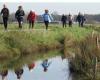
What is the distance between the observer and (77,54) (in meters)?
26.9

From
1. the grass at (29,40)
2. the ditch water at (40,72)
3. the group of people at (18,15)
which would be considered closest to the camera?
the ditch water at (40,72)

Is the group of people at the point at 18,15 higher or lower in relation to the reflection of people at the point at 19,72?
higher

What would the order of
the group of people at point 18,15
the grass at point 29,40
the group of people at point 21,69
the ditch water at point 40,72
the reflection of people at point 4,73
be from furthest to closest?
the group of people at point 18,15 → the grass at point 29,40 → the group of people at point 21,69 → the reflection of people at point 4,73 → the ditch water at point 40,72

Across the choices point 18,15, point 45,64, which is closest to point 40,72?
point 45,64

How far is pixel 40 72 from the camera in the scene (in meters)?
29.4

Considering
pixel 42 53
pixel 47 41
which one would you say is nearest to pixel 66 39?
pixel 47 41

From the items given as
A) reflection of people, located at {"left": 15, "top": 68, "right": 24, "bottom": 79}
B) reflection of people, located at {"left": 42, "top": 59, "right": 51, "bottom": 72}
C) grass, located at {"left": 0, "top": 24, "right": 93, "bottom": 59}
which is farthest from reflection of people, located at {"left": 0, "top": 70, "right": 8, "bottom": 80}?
grass, located at {"left": 0, "top": 24, "right": 93, "bottom": 59}

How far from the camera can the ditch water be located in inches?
1066

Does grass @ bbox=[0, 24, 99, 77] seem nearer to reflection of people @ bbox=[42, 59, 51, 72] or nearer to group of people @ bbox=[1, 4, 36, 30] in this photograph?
group of people @ bbox=[1, 4, 36, 30]

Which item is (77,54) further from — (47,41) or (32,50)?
(47,41)

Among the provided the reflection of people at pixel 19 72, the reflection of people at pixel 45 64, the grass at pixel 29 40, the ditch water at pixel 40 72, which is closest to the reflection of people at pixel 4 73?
the ditch water at pixel 40 72

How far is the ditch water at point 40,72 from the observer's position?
27.1 meters

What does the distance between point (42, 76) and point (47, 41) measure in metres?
14.5

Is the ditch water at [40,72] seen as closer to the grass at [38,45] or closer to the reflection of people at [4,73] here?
the reflection of people at [4,73]
